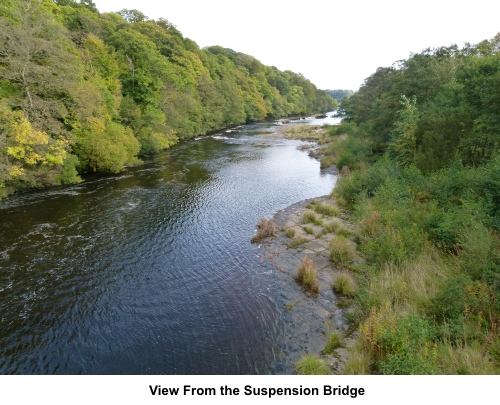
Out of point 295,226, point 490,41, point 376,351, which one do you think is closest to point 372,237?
point 295,226

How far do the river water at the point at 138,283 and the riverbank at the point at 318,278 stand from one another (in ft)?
1.92

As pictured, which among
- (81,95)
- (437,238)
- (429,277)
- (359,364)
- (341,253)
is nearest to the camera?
(359,364)

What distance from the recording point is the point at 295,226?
17750 millimetres

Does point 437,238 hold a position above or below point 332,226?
above

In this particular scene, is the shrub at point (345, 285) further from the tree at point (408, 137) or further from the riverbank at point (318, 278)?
the tree at point (408, 137)

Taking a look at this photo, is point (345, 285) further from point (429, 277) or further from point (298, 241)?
point (298, 241)

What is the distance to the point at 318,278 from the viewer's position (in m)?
12.4

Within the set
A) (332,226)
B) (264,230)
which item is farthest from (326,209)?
(264,230)

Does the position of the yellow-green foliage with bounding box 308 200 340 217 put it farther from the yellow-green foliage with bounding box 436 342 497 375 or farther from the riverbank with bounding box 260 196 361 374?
the yellow-green foliage with bounding box 436 342 497 375

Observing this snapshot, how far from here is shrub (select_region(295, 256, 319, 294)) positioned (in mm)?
11586

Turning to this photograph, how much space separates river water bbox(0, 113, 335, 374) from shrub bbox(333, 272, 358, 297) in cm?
249

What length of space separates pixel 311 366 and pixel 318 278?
496cm

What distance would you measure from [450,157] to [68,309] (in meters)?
23.0

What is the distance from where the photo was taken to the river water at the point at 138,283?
28.9 feet
